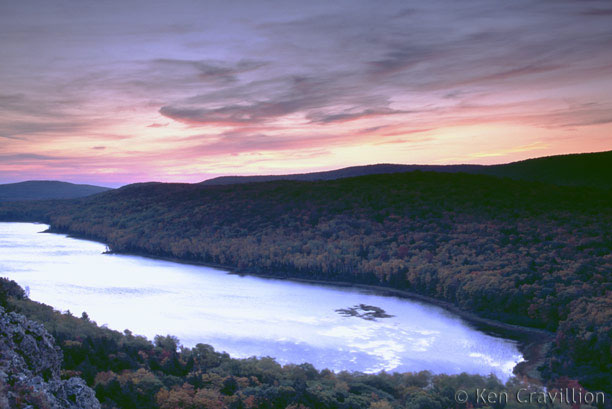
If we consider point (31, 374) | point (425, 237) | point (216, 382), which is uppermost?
point (31, 374)

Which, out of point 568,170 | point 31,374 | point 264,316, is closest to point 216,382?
point 31,374

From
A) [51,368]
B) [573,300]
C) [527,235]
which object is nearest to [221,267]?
[527,235]

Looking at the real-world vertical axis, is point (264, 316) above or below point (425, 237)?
below

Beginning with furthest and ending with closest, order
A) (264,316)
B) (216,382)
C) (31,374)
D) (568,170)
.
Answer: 1. (568,170)
2. (264,316)
3. (216,382)
4. (31,374)

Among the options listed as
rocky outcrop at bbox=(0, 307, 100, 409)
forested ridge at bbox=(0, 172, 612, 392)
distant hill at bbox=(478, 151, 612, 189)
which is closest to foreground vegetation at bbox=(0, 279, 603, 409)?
rocky outcrop at bbox=(0, 307, 100, 409)

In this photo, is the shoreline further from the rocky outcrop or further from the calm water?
the rocky outcrop

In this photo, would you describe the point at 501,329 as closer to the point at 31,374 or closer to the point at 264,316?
the point at 264,316

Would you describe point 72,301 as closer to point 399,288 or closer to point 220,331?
point 220,331

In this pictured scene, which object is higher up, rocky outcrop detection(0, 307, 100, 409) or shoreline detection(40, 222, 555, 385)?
rocky outcrop detection(0, 307, 100, 409)
